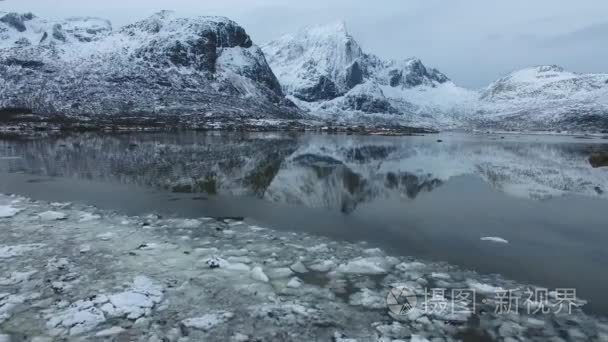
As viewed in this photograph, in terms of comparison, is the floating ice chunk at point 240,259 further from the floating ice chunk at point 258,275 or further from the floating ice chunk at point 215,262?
the floating ice chunk at point 258,275

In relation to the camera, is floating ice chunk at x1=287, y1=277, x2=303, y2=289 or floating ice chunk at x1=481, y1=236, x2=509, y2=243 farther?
floating ice chunk at x1=481, y1=236, x2=509, y2=243

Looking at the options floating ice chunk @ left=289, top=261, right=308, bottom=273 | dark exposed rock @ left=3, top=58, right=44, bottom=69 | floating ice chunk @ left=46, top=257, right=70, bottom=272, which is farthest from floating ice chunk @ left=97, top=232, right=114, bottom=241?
dark exposed rock @ left=3, top=58, right=44, bottom=69

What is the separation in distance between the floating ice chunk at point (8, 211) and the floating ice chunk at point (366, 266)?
45.8 feet

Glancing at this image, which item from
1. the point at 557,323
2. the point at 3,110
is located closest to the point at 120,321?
the point at 557,323

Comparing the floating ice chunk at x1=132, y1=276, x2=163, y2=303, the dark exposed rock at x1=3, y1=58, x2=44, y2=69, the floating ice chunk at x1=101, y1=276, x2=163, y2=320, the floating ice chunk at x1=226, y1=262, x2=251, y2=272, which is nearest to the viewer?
the floating ice chunk at x1=101, y1=276, x2=163, y2=320

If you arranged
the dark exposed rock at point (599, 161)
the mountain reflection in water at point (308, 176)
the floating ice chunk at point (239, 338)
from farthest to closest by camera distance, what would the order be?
the dark exposed rock at point (599, 161), the mountain reflection in water at point (308, 176), the floating ice chunk at point (239, 338)

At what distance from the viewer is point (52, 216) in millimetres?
16547

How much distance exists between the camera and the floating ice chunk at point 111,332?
803 centimetres

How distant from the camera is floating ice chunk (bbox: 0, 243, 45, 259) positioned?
11.9m

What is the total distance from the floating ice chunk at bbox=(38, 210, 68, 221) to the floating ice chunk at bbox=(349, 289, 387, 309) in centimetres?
1283

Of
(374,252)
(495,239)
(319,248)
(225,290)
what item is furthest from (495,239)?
(225,290)

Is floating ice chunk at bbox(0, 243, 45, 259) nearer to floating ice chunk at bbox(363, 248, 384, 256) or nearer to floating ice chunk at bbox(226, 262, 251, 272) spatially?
floating ice chunk at bbox(226, 262, 251, 272)

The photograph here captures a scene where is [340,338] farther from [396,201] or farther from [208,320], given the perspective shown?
[396,201]

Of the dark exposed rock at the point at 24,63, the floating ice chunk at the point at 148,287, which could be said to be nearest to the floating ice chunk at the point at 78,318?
the floating ice chunk at the point at 148,287
